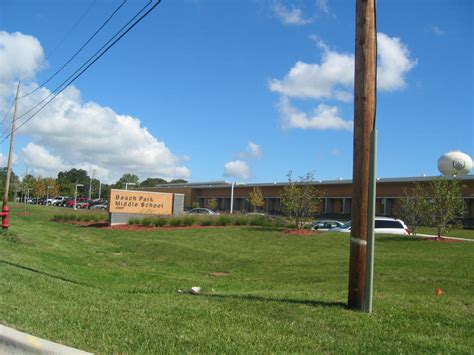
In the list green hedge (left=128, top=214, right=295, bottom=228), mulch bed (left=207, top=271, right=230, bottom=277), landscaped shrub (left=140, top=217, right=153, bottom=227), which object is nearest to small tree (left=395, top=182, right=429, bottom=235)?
green hedge (left=128, top=214, right=295, bottom=228)

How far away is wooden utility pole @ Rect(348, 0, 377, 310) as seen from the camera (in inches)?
304

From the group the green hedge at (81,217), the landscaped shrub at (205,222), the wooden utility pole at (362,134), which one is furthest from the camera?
the green hedge at (81,217)

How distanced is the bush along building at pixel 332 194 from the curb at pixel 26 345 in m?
33.8

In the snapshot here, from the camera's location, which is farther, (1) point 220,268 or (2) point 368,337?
(1) point 220,268

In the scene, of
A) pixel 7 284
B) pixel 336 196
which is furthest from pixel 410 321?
pixel 336 196

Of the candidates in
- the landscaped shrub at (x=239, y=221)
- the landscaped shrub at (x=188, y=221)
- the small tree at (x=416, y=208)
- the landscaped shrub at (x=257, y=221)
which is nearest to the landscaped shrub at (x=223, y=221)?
the landscaped shrub at (x=239, y=221)

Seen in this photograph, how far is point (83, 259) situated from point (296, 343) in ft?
45.4

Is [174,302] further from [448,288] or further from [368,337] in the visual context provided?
[448,288]

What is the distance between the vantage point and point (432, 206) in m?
23.2

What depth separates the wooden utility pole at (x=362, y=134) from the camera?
7.73 metres

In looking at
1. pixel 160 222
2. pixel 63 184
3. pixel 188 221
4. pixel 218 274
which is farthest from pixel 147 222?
pixel 63 184

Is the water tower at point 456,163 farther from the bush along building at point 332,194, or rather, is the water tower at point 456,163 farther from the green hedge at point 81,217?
the green hedge at point 81,217

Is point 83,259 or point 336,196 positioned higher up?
point 336,196

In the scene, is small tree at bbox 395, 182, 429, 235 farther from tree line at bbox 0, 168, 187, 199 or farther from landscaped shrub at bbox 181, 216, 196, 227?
tree line at bbox 0, 168, 187, 199
